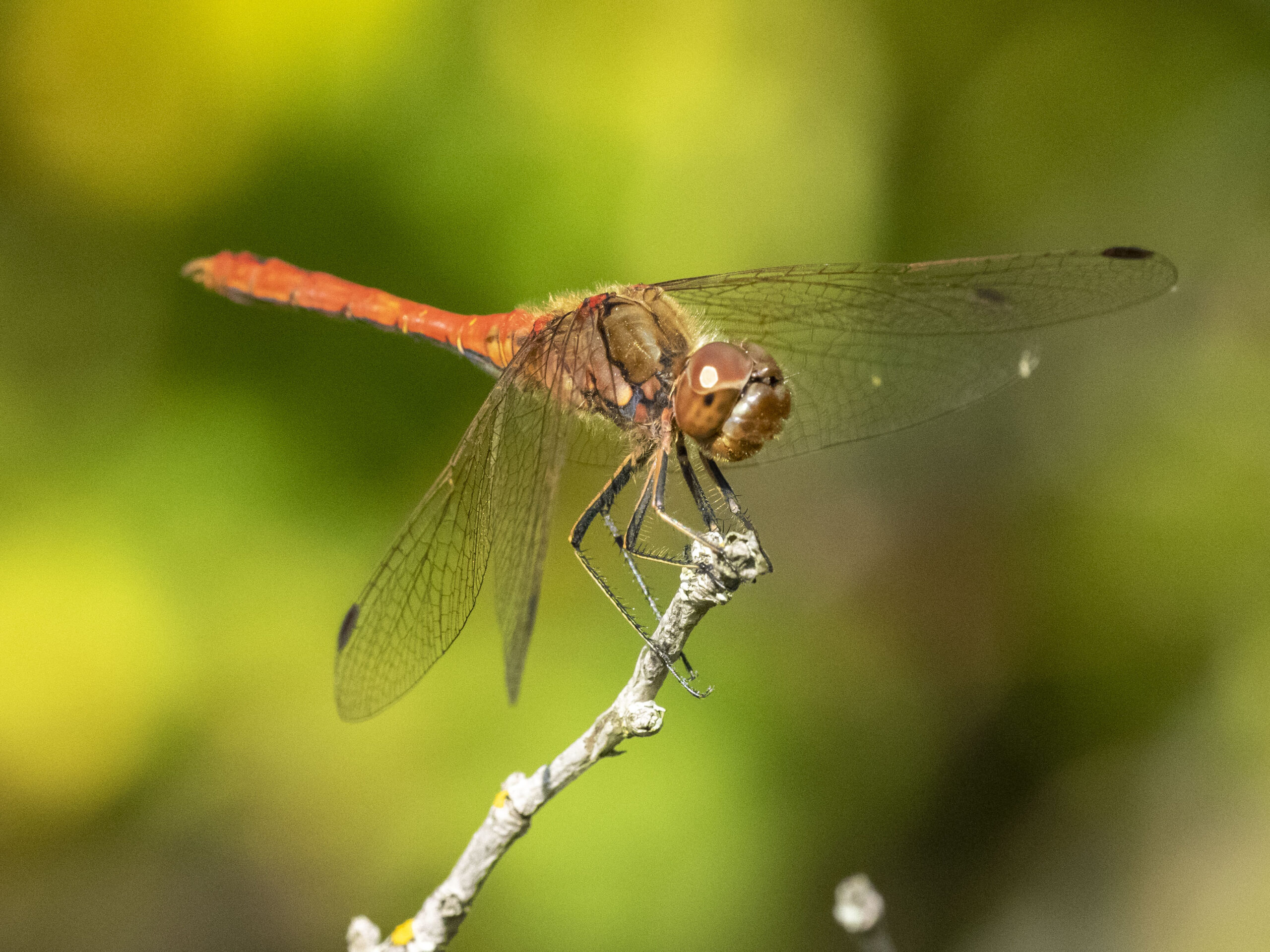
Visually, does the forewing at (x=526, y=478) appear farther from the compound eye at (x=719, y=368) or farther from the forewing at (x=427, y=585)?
the compound eye at (x=719, y=368)

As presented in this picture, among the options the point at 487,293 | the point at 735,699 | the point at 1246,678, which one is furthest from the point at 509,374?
the point at 1246,678

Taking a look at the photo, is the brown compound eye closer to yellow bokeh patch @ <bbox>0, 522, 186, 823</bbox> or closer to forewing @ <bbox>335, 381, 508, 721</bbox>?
forewing @ <bbox>335, 381, 508, 721</bbox>

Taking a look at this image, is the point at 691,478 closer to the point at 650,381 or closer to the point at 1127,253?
the point at 650,381

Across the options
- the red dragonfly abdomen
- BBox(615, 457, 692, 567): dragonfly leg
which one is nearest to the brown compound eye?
BBox(615, 457, 692, 567): dragonfly leg

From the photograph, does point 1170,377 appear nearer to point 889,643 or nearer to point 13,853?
point 889,643

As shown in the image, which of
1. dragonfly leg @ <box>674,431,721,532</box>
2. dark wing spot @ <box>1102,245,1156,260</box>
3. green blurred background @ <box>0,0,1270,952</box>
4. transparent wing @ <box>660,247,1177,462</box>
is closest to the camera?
dragonfly leg @ <box>674,431,721,532</box>

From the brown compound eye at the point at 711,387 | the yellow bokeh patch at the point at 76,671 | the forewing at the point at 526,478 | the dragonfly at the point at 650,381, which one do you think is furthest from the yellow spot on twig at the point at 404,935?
the yellow bokeh patch at the point at 76,671

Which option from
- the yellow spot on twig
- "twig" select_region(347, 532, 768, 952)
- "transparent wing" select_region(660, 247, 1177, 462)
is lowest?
the yellow spot on twig

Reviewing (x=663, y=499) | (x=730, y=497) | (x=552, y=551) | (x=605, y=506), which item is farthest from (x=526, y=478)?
(x=552, y=551)

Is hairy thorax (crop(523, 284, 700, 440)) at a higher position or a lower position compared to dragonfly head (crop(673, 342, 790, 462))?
higher
